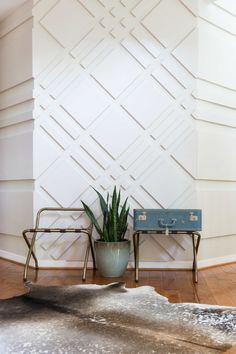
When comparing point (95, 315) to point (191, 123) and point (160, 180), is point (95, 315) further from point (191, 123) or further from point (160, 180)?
point (191, 123)

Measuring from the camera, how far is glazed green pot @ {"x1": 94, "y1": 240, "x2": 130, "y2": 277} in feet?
10.7

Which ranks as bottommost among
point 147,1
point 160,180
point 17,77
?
point 160,180

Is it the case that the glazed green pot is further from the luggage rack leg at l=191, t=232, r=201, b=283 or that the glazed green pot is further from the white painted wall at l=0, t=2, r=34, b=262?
the white painted wall at l=0, t=2, r=34, b=262

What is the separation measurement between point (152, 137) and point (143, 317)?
6.10ft

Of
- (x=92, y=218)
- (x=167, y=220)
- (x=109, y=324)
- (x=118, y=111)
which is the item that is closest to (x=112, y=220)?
(x=92, y=218)

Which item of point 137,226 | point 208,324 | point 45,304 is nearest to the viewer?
point 208,324

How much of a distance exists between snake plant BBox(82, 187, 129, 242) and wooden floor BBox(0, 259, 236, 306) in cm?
35

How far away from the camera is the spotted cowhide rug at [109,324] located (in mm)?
1766

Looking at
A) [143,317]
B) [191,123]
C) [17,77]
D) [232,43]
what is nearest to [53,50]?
[17,77]

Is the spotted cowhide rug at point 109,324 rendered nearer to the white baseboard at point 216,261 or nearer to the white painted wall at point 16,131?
the white baseboard at point 216,261

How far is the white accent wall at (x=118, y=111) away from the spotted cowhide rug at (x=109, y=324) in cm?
109

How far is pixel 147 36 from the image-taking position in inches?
143

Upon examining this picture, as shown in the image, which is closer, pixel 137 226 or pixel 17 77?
pixel 137 226

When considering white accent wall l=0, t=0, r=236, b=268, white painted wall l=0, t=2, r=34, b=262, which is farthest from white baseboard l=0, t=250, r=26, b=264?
white accent wall l=0, t=0, r=236, b=268
